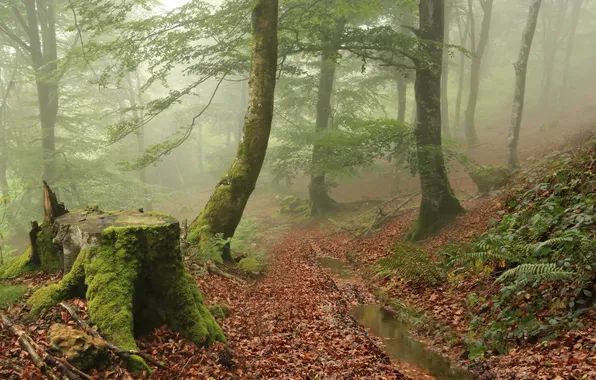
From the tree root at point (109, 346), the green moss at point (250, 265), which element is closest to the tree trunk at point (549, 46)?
the green moss at point (250, 265)

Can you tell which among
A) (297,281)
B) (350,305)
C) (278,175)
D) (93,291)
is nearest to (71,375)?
(93,291)

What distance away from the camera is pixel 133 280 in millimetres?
4922

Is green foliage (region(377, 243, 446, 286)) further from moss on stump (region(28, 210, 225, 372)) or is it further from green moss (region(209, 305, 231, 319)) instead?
moss on stump (region(28, 210, 225, 372))

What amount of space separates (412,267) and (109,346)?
6674 mm

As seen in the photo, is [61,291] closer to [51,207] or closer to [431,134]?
[51,207]

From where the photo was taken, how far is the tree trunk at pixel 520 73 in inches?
666

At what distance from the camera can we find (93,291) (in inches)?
187

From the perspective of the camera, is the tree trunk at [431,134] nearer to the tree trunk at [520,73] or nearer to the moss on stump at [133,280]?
the tree trunk at [520,73]

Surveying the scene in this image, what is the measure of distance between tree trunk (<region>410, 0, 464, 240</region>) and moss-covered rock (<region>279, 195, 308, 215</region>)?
11.3 metres

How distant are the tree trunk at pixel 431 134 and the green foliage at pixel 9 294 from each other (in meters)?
10.1

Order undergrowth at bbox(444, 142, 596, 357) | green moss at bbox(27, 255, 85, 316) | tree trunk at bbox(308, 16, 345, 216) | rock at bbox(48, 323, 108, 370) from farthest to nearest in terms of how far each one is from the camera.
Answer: tree trunk at bbox(308, 16, 345, 216)
undergrowth at bbox(444, 142, 596, 357)
green moss at bbox(27, 255, 85, 316)
rock at bbox(48, 323, 108, 370)

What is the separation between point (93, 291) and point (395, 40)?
9.84 meters

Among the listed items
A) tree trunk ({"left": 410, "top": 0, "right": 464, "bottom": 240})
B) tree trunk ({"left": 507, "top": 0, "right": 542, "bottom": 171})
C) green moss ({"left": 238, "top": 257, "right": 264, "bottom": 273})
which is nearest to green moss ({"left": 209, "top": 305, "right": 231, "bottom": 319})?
green moss ({"left": 238, "top": 257, "right": 264, "bottom": 273})

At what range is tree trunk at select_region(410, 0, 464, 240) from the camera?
1194 cm
